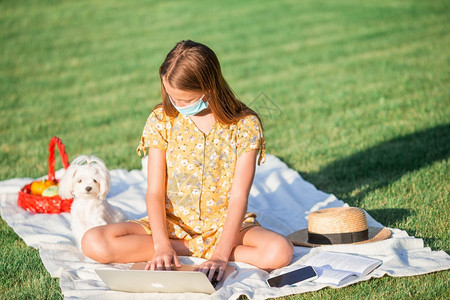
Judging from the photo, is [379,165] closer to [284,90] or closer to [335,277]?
[335,277]

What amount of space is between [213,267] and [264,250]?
14.8 inches

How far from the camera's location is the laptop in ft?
9.31

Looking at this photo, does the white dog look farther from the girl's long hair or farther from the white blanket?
the girl's long hair

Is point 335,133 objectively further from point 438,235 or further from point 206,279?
point 206,279

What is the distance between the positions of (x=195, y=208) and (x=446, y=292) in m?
1.48

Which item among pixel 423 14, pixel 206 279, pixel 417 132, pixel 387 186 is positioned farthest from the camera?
pixel 423 14

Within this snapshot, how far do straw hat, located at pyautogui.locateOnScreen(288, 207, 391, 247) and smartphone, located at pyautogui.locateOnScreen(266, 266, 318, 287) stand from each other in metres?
0.40

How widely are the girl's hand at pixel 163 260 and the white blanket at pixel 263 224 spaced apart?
0.16m

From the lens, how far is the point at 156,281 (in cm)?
293

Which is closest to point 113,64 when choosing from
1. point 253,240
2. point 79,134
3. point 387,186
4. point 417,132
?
point 79,134

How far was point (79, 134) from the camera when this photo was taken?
6.76m

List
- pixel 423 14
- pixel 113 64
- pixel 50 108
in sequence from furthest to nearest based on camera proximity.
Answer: pixel 423 14
pixel 113 64
pixel 50 108

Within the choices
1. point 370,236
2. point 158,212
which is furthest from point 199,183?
point 370,236

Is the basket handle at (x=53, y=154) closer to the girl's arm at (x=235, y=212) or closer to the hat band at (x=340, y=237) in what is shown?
the girl's arm at (x=235, y=212)
